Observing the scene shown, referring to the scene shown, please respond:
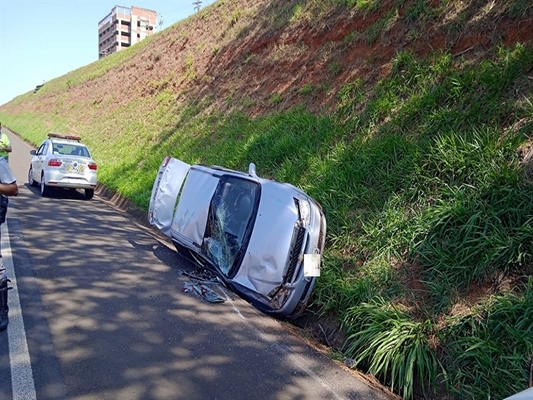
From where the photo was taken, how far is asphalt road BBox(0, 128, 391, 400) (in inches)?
136

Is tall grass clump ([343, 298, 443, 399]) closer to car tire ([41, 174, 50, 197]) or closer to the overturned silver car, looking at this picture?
the overturned silver car

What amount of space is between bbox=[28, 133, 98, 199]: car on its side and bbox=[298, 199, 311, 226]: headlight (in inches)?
327

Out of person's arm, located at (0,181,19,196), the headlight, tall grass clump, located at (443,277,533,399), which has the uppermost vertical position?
person's arm, located at (0,181,19,196)

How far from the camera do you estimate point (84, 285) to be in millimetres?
5363

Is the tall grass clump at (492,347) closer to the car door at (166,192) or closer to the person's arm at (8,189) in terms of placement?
the person's arm at (8,189)

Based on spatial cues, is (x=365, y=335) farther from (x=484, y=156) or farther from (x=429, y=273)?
(x=484, y=156)

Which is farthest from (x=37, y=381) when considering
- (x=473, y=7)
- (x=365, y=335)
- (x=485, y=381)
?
(x=473, y=7)

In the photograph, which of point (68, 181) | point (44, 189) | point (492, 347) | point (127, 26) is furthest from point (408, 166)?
point (127, 26)

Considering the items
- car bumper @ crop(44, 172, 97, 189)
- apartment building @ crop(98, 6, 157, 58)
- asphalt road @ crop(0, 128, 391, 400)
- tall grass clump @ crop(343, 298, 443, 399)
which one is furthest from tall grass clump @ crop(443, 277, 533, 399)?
apartment building @ crop(98, 6, 157, 58)

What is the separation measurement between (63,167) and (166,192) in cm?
549

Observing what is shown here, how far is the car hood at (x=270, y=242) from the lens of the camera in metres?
4.77

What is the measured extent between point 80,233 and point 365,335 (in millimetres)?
5572

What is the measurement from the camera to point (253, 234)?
5133mm

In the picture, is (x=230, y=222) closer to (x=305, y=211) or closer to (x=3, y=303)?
(x=305, y=211)
